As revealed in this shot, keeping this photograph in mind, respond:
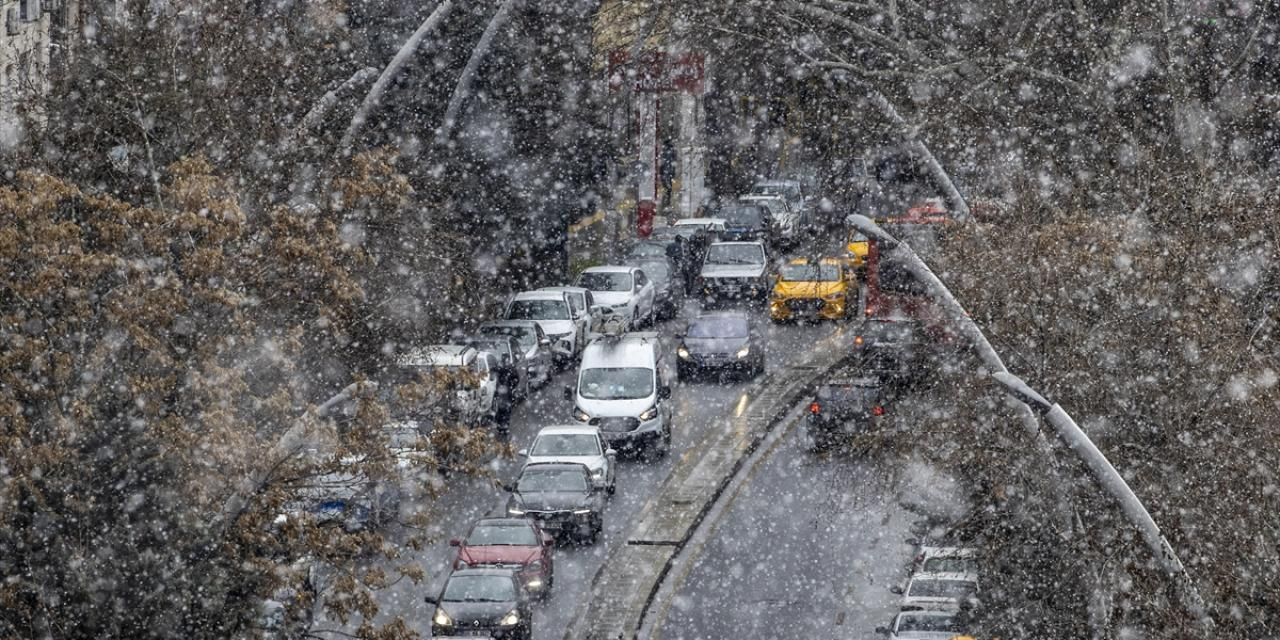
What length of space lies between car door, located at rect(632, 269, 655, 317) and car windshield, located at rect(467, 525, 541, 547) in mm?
15149

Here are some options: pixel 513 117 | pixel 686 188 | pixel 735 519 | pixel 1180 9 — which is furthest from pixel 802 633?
pixel 686 188

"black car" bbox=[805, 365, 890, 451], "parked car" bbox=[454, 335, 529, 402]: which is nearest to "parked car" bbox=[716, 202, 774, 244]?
"parked car" bbox=[454, 335, 529, 402]

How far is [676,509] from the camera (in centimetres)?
2703

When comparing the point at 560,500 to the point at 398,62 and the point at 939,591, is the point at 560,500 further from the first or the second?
the point at 398,62

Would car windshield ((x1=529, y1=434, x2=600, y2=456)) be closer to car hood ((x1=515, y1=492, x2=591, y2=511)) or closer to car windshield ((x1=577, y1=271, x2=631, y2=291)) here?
car hood ((x1=515, y1=492, x2=591, y2=511))

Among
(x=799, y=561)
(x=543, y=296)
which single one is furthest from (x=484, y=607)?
(x=543, y=296)

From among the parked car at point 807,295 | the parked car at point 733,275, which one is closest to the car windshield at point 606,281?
the parked car at point 733,275

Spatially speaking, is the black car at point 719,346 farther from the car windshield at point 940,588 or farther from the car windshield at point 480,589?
the car windshield at point 480,589

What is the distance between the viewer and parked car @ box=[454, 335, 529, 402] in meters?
31.0

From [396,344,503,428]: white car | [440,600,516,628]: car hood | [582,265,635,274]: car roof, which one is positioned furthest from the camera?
[582,265,635,274]: car roof

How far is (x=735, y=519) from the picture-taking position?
27.2 meters

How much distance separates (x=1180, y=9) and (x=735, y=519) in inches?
482

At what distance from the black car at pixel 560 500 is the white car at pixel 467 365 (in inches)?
60.2

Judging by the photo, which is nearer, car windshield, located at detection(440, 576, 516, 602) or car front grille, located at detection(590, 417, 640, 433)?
car windshield, located at detection(440, 576, 516, 602)
